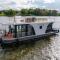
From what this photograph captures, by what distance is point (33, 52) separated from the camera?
2847 cm

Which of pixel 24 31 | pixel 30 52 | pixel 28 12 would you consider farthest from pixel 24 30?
pixel 28 12

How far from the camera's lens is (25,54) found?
89.9 feet

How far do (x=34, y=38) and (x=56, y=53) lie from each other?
7618 mm

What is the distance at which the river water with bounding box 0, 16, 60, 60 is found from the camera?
25734 mm

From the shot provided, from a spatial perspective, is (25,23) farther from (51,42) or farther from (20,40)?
(51,42)

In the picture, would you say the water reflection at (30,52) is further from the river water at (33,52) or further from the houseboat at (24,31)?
the houseboat at (24,31)

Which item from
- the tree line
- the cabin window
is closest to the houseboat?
the cabin window

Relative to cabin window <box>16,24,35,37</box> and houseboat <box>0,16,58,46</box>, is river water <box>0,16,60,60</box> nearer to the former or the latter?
houseboat <box>0,16,58,46</box>

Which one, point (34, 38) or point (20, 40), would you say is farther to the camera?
point (34, 38)

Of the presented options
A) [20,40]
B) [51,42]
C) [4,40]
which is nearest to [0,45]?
[4,40]

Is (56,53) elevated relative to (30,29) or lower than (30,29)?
lower

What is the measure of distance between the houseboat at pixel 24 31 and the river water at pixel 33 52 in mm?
1295

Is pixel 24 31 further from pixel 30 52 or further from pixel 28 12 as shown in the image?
pixel 28 12

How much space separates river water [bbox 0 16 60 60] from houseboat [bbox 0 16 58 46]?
129 centimetres
